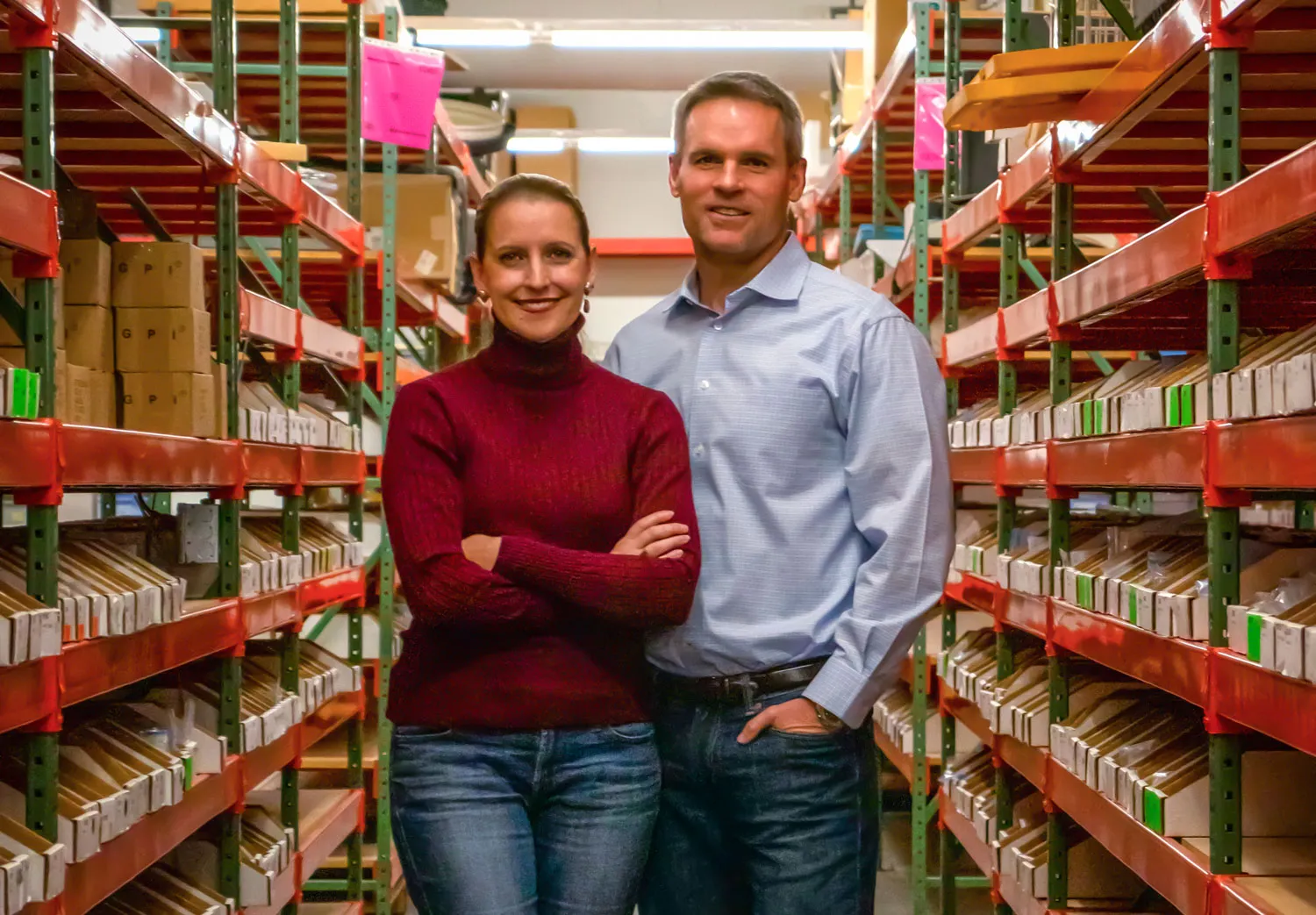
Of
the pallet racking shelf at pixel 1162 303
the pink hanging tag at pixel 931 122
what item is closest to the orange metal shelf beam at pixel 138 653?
the pallet racking shelf at pixel 1162 303

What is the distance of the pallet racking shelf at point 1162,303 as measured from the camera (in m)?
2.30

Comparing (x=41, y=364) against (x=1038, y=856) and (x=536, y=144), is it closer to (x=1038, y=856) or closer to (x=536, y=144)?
(x=1038, y=856)

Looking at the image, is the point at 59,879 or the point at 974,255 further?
the point at 974,255

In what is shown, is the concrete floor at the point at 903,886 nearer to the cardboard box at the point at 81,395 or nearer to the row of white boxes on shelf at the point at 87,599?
the row of white boxes on shelf at the point at 87,599

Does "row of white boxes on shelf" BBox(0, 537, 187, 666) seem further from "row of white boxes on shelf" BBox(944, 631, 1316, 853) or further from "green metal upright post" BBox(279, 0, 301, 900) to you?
"row of white boxes on shelf" BBox(944, 631, 1316, 853)

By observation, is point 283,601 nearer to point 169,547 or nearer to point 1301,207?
point 169,547

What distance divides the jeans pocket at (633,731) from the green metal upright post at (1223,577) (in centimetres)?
98

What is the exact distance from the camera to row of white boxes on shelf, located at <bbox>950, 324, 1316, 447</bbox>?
6.97 feet

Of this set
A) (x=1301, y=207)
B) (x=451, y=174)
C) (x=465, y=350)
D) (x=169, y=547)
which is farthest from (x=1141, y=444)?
(x=465, y=350)

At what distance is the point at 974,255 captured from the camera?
4.74 m

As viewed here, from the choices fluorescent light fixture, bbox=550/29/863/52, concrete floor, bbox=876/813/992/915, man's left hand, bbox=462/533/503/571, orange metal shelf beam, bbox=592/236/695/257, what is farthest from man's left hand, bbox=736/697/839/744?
orange metal shelf beam, bbox=592/236/695/257

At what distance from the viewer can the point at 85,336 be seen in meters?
2.97

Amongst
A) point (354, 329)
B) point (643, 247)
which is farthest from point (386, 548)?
point (643, 247)

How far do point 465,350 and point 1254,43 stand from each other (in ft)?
19.7
